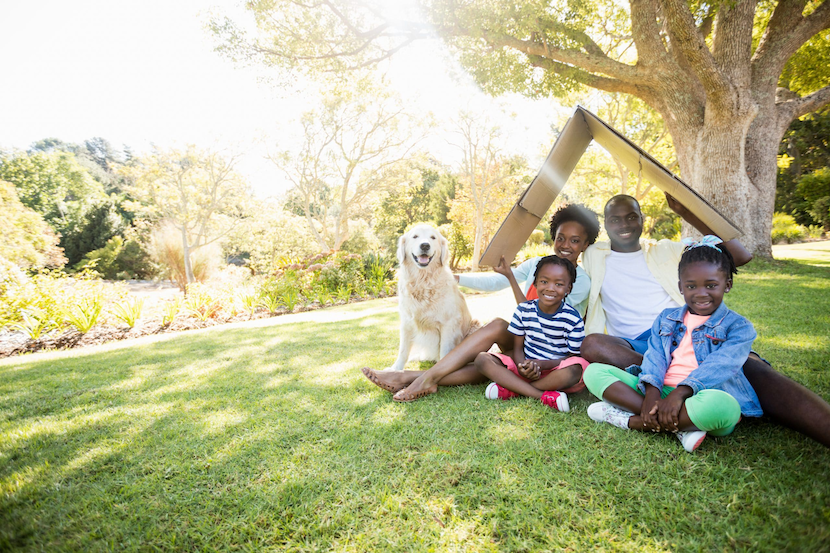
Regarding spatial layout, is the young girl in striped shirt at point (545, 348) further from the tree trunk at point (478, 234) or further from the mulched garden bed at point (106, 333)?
the tree trunk at point (478, 234)

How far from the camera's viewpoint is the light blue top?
119 inches

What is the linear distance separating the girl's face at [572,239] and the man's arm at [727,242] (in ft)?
2.27

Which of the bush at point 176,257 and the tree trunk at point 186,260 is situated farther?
the bush at point 176,257

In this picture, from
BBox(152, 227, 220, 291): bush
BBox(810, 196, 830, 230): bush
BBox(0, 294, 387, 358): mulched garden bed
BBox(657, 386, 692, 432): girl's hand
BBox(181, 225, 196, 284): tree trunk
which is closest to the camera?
BBox(657, 386, 692, 432): girl's hand

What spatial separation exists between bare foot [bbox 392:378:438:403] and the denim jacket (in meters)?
1.44

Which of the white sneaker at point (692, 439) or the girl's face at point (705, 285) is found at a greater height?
the girl's face at point (705, 285)

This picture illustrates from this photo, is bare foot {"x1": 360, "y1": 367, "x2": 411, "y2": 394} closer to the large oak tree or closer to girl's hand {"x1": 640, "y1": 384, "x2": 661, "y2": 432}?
girl's hand {"x1": 640, "y1": 384, "x2": 661, "y2": 432}

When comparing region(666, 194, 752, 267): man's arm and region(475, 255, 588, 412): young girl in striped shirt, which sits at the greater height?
region(666, 194, 752, 267): man's arm

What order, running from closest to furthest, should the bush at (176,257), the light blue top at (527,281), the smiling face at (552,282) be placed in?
the smiling face at (552,282) < the light blue top at (527,281) < the bush at (176,257)

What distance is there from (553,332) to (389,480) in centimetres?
161

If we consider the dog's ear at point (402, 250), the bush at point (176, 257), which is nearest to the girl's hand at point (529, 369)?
the dog's ear at point (402, 250)

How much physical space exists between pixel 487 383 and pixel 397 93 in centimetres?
1785

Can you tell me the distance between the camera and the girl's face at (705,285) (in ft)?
6.64

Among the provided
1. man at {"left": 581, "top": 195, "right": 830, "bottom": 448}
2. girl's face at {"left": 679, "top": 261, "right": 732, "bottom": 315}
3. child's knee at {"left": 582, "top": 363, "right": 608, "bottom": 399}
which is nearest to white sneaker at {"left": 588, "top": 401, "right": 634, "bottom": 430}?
child's knee at {"left": 582, "top": 363, "right": 608, "bottom": 399}
